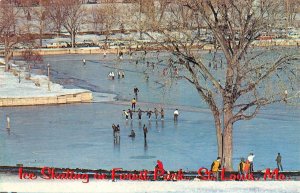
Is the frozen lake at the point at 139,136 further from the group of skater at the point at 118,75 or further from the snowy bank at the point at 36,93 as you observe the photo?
the group of skater at the point at 118,75

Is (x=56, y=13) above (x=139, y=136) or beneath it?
above

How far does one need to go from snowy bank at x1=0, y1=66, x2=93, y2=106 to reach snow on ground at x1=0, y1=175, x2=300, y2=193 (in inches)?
1053

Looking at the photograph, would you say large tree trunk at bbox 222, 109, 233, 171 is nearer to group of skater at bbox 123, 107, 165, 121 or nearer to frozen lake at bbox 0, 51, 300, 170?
frozen lake at bbox 0, 51, 300, 170

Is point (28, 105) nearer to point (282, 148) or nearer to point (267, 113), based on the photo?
point (267, 113)

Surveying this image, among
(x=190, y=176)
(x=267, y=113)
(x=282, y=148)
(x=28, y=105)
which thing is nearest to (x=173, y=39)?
(x=190, y=176)

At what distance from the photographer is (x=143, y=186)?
2469 cm

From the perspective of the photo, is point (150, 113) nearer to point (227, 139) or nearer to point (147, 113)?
point (147, 113)

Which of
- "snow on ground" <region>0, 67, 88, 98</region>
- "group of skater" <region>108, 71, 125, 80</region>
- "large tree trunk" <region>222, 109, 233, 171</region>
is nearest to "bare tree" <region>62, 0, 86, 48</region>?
"group of skater" <region>108, 71, 125, 80</region>

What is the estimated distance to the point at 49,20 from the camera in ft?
395

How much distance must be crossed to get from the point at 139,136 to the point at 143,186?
14.0m

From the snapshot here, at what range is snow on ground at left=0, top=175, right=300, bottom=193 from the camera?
24094 mm

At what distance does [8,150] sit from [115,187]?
11.8 meters

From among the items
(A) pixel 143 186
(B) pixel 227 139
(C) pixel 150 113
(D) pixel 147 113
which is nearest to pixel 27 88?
(D) pixel 147 113

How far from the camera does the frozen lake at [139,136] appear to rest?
107 feet
